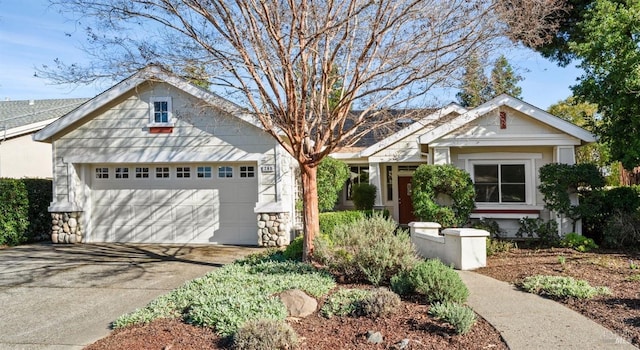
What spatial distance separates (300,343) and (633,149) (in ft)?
29.9

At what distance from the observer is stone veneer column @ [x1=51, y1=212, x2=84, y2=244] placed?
13047 mm

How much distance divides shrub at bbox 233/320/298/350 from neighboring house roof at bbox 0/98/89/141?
14392 mm

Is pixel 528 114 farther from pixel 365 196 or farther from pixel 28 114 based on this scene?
pixel 28 114

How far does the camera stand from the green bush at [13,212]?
42.9 ft

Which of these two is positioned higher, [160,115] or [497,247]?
[160,115]

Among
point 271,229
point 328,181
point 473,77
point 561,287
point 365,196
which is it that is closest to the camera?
point 561,287

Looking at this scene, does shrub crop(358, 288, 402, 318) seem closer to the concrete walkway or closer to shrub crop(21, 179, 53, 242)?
the concrete walkway

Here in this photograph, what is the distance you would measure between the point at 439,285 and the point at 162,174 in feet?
31.0

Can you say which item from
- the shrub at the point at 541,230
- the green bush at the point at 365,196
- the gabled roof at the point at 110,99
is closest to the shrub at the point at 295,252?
the gabled roof at the point at 110,99

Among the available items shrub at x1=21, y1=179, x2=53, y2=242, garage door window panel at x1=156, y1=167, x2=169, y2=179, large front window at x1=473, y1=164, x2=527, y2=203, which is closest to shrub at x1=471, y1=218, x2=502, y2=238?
large front window at x1=473, y1=164, x2=527, y2=203

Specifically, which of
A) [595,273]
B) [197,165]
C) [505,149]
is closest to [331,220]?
[197,165]

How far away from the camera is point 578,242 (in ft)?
35.3

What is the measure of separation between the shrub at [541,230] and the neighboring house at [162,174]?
6.08m

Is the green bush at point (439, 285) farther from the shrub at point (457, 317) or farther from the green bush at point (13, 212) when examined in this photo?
the green bush at point (13, 212)
